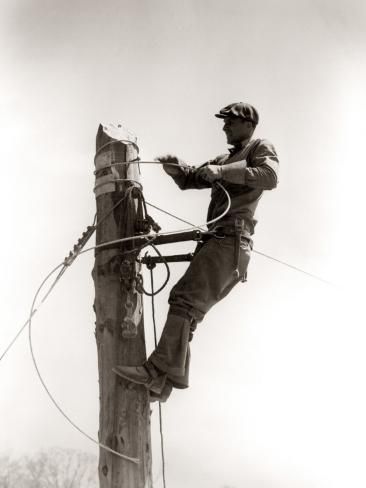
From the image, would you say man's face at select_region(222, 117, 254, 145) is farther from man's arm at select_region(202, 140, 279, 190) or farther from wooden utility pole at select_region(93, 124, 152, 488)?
wooden utility pole at select_region(93, 124, 152, 488)

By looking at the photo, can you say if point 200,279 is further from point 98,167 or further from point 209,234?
point 98,167

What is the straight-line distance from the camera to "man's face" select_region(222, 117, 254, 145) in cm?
439

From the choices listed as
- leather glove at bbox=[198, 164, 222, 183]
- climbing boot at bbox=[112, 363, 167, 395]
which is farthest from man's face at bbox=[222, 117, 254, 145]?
climbing boot at bbox=[112, 363, 167, 395]

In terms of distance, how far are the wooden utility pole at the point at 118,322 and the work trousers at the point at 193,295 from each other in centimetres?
22

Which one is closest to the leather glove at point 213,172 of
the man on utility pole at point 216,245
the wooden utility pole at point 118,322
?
the man on utility pole at point 216,245

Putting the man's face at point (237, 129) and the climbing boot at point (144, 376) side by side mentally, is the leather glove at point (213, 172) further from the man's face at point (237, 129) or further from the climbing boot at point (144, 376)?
the climbing boot at point (144, 376)

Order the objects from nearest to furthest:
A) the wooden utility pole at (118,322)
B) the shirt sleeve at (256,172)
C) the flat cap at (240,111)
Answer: the wooden utility pole at (118,322) → the shirt sleeve at (256,172) → the flat cap at (240,111)

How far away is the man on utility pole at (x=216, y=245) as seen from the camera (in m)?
3.73

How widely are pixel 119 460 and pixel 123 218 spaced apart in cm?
145

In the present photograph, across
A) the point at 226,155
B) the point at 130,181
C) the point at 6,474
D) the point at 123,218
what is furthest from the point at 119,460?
the point at 6,474

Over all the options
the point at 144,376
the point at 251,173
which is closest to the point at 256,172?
the point at 251,173

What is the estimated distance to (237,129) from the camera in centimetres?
440

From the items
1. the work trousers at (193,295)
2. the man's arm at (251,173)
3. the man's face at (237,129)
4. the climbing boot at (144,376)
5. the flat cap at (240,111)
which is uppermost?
the flat cap at (240,111)

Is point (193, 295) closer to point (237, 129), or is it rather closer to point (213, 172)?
point (213, 172)
